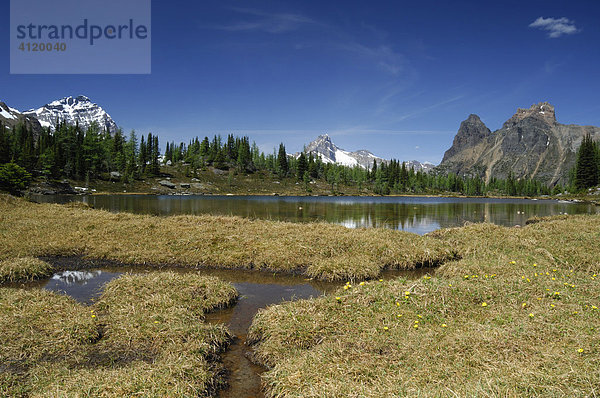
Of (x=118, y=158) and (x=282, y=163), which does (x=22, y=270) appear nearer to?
(x=118, y=158)

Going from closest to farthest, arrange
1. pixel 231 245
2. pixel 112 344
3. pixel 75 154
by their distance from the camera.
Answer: pixel 112 344 → pixel 231 245 → pixel 75 154

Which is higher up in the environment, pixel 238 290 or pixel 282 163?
pixel 282 163

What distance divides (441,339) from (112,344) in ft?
25.9

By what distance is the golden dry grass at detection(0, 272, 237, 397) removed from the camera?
5770mm

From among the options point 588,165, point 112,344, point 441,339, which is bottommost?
point 112,344

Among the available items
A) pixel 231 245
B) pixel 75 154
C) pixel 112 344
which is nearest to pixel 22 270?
pixel 231 245

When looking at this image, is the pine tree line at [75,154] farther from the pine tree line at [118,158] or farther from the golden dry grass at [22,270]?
the golden dry grass at [22,270]

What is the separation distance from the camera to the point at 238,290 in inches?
532

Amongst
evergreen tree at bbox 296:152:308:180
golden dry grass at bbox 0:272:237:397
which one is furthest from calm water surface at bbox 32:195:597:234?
evergreen tree at bbox 296:152:308:180

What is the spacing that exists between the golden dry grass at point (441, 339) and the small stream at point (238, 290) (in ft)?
1.75

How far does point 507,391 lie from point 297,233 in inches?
661

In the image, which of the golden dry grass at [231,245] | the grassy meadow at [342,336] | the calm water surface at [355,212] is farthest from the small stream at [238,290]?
the calm water surface at [355,212]

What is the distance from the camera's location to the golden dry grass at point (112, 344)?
5.77 m

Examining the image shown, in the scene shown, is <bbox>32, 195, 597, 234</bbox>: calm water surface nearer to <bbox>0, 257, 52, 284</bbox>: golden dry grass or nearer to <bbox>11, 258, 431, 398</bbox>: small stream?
<bbox>11, 258, 431, 398</bbox>: small stream
